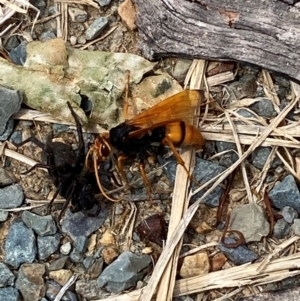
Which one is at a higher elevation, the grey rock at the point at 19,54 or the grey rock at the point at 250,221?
the grey rock at the point at 19,54

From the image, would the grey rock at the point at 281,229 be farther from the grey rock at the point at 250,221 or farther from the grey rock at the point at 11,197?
the grey rock at the point at 11,197

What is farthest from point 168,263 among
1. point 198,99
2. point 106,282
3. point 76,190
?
point 198,99

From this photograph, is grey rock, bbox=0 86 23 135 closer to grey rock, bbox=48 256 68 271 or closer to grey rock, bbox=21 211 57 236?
grey rock, bbox=21 211 57 236

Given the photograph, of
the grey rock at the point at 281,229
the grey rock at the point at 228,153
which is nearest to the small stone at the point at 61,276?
the grey rock at the point at 228,153

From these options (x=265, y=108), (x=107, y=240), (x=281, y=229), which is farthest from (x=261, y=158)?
(x=107, y=240)

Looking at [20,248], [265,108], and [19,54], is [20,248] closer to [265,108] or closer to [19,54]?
[19,54]

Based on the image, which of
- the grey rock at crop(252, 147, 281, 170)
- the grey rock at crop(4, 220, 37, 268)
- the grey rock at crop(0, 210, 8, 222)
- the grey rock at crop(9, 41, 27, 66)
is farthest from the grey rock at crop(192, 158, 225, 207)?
the grey rock at crop(9, 41, 27, 66)

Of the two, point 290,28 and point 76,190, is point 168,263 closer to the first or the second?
point 76,190
